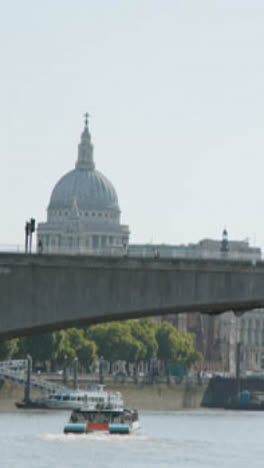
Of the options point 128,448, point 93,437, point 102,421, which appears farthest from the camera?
point 102,421

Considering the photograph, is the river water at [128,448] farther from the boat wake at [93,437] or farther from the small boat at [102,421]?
the small boat at [102,421]

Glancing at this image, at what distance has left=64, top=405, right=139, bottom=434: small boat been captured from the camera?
169 m

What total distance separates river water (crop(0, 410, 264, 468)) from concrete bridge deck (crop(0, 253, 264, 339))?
102 ft

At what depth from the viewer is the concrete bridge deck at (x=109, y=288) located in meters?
97.2

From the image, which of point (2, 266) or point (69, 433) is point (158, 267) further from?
point (69, 433)

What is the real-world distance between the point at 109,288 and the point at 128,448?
181 feet

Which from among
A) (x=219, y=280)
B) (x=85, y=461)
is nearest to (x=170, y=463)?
(x=85, y=461)

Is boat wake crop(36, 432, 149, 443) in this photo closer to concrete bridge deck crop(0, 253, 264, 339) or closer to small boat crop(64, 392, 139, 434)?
small boat crop(64, 392, 139, 434)

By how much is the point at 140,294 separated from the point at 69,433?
68.8 meters

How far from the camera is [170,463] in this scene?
443 feet

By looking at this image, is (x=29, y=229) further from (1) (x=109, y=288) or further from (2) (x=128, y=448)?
(2) (x=128, y=448)

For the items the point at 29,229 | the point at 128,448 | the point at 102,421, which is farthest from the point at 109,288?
the point at 102,421

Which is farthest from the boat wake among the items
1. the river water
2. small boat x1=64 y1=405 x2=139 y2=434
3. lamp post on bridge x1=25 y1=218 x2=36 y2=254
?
lamp post on bridge x1=25 y1=218 x2=36 y2=254

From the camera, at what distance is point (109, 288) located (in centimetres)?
9838
